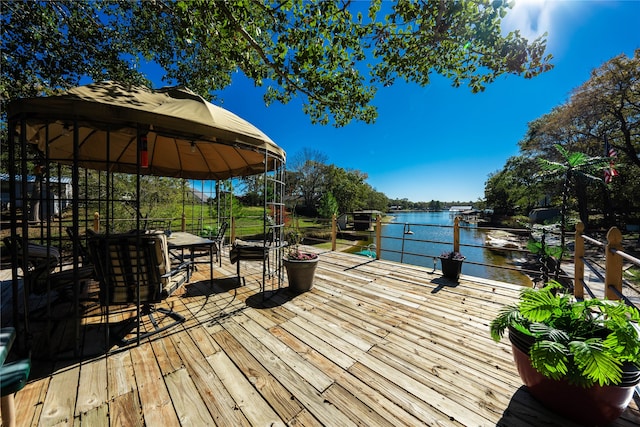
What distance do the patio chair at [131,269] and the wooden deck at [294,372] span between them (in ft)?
1.43

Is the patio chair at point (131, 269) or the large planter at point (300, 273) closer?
the patio chair at point (131, 269)

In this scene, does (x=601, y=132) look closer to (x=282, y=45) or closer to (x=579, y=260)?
(x=579, y=260)

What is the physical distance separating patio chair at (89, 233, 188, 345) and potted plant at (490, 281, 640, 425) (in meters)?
3.02

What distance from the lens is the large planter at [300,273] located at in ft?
11.8

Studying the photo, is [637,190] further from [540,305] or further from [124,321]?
[124,321]

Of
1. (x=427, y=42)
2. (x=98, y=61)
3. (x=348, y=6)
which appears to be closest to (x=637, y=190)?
(x=427, y=42)

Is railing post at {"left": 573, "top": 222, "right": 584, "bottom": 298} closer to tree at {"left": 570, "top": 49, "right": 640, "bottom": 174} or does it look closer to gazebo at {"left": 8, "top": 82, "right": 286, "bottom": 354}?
gazebo at {"left": 8, "top": 82, "right": 286, "bottom": 354}

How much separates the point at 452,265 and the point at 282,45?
4902 mm

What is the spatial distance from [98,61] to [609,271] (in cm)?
910

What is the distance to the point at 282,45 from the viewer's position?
13.1 feet

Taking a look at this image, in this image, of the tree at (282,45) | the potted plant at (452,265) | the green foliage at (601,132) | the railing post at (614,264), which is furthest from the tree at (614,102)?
the railing post at (614,264)

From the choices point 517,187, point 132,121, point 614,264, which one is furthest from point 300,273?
point 517,187

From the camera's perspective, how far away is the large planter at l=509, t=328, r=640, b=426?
1321 mm

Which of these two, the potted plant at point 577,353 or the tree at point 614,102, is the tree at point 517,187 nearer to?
the tree at point 614,102
